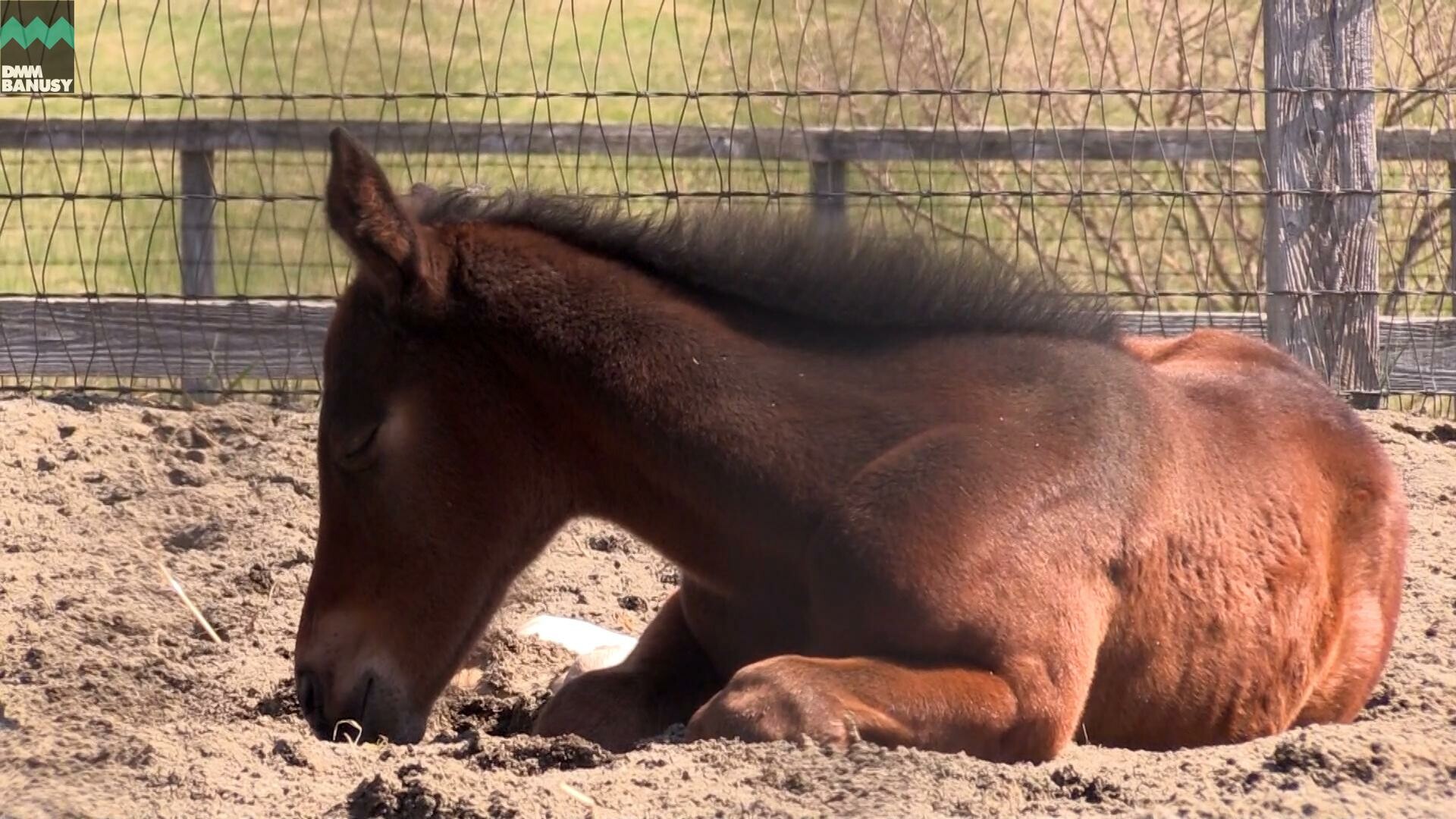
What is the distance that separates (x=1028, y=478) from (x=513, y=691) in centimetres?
184

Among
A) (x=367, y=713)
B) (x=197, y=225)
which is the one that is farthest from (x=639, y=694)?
(x=197, y=225)

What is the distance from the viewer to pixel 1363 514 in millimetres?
4340

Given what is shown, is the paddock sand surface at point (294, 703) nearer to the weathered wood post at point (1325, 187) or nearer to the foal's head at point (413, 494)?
the foal's head at point (413, 494)

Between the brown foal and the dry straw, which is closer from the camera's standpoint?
the brown foal

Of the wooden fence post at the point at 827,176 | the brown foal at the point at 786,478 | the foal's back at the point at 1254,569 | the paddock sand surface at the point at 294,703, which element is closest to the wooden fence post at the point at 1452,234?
the paddock sand surface at the point at 294,703

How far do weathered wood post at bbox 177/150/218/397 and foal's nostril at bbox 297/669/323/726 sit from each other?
4060 mm

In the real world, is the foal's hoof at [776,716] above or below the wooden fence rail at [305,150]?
below

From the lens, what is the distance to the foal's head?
361cm

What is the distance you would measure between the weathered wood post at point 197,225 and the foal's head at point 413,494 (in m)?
4.01

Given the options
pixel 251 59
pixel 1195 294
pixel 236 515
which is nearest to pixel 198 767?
pixel 236 515

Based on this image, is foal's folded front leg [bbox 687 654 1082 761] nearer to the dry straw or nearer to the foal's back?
the foal's back

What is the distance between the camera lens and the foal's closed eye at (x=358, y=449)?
146 inches

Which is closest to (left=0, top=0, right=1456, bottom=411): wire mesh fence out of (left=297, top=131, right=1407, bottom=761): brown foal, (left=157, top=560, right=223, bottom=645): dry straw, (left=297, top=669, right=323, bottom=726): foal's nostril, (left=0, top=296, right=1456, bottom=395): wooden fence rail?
(left=0, top=296, right=1456, bottom=395): wooden fence rail

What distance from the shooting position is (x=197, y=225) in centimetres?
754
